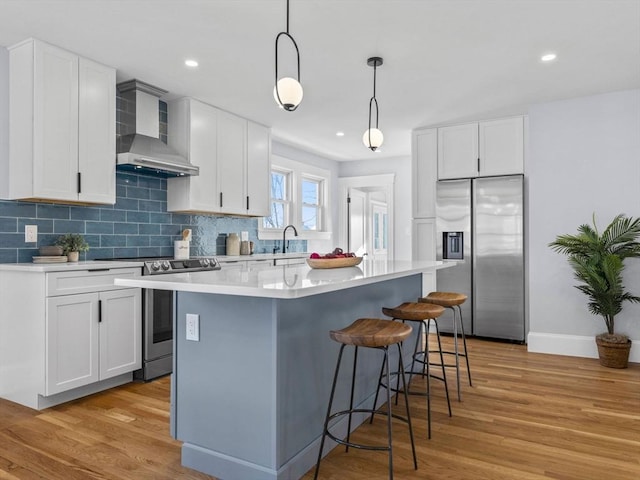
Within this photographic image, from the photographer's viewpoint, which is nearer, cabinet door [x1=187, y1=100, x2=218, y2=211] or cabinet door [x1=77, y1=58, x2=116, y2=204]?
cabinet door [x1=77, y1=58, x2=116, y2=204]

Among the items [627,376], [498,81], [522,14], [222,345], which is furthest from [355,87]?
[627,376]

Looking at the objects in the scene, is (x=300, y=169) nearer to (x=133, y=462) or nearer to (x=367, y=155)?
(x=367, y=155)

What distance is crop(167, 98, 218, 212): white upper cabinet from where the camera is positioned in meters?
4.27

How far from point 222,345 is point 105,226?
2339 mm

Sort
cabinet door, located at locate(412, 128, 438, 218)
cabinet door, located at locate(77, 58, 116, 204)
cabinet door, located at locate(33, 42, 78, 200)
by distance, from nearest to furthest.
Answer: cabinet door, located at locate(33, 42, 78, 200)
cabinet door, located at locate(77, 58, 116, 204)
cabinet door, located at locate(412, 128, 438, 218)

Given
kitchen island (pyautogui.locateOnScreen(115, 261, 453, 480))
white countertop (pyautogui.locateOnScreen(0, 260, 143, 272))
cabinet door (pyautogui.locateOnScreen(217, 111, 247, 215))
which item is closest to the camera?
kitchen island (pyautogui.locateOnScreen(115, 261, 453, 480))

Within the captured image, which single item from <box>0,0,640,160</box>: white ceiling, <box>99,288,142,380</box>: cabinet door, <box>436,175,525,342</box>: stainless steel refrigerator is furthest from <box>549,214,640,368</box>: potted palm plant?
<box>99,288,142,380</box>: cabinet door

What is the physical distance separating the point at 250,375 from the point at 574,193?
153 inches

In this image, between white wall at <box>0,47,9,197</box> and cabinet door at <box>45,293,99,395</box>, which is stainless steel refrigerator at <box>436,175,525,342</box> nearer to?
cabinet door at <box>45,293,99,395</box>

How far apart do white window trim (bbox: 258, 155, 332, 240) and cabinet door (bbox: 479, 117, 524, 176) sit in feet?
8.76

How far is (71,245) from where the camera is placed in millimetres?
3389

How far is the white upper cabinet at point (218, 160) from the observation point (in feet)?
14.1

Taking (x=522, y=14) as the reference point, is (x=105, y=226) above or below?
below

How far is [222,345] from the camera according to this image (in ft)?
6.75
